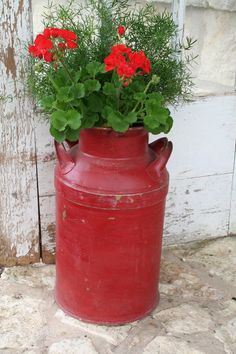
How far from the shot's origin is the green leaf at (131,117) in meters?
2.14

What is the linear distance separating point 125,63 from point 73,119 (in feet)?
0.90

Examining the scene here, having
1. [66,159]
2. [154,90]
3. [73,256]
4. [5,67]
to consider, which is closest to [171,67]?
[154,90]

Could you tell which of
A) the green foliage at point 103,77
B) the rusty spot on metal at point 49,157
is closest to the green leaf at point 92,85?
the green foliage at point 103,77

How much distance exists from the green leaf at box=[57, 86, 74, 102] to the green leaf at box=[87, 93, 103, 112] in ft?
0.35

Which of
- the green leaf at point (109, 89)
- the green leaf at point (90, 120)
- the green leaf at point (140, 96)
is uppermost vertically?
the green leaf at point (109, 89)

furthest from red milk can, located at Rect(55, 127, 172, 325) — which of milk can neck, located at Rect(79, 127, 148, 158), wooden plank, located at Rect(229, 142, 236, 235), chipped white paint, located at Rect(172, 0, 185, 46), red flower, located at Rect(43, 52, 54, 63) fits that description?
wooden plank, located at Rect(229, 142, 236, 235)

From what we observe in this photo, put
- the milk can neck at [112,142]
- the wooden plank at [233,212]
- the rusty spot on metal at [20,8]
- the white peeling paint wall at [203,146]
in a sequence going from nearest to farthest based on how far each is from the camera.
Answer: the milk can neck at [112,142]
the rusty spot on metal at [20,8]
the white peeling paint wall at [203,146]
the wooden plank at [233,212]

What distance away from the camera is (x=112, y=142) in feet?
7.43

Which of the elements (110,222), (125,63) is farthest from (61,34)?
(110,222)

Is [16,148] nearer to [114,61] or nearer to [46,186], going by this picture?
[46,186]

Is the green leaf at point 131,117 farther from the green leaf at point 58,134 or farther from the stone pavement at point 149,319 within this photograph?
the stone pavement at point 149,319

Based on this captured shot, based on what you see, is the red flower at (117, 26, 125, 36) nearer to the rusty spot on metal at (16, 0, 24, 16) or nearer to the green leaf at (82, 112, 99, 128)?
the green leaf at (82, 112, 99, 128)

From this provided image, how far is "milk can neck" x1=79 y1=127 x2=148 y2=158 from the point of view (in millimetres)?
2258

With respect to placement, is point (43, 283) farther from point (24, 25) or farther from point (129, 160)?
point (24, 25)
